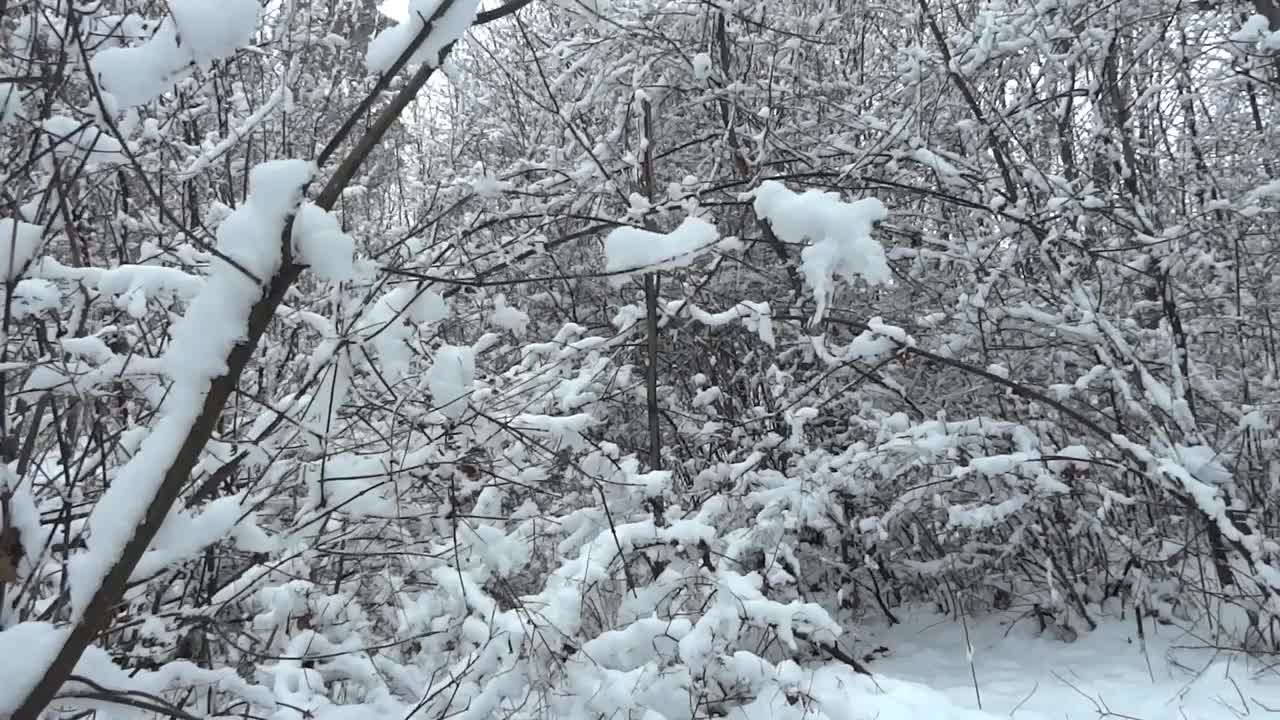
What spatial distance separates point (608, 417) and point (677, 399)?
41 centimetres

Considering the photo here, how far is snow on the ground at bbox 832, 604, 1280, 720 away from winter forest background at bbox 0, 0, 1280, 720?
1.1 inches

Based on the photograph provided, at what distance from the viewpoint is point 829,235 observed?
1.58 meters

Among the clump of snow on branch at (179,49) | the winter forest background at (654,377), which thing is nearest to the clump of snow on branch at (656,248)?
the winter forest background at (654,377)

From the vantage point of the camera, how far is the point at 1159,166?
4898 millimetres

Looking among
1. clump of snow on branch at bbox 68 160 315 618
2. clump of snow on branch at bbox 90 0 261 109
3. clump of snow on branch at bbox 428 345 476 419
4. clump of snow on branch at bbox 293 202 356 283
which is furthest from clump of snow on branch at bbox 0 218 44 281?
clump of snow on branch at bbox 428 345 476 419

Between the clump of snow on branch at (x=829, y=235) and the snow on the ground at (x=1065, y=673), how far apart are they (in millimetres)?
1525

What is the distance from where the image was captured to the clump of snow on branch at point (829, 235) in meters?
1.55

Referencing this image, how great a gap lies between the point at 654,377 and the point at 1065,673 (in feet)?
7.24

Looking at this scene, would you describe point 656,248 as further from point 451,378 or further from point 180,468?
point 180,468

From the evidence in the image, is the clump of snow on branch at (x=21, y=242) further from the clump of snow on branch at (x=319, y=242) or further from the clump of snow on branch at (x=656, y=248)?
the clump of snow on branch at (x=656, y=248)

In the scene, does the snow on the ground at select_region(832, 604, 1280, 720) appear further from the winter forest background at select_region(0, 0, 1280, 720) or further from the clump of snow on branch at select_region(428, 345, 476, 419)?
the clump of snow on branch at select_region(428, 345, 476, 419)

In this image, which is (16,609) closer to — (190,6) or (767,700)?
(190,6)

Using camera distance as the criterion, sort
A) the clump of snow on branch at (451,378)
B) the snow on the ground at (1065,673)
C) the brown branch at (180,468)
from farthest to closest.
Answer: the snow on the ground at (1065,673) → the clump of snow on branch at (451,378) → the brown branch at (180,468)

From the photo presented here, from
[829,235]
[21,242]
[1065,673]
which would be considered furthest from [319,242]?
[1065,673]
